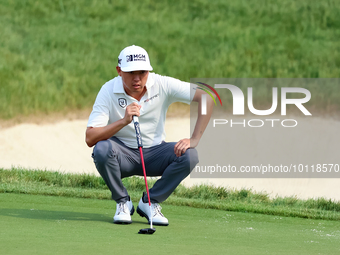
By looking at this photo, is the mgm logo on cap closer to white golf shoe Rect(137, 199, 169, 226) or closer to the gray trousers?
the gray trousers

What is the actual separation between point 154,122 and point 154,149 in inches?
6.6

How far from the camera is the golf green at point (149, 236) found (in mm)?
2707

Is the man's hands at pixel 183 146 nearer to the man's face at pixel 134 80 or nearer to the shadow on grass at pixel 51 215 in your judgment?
the man's face at pixel 134 80

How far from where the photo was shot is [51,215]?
3.65 m

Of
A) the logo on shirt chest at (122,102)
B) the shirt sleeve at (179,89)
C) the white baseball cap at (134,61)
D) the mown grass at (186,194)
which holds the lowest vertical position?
the mown grass at (186,194)

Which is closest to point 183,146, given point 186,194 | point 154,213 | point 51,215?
point 154,213

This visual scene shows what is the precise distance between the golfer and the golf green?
0.20 meters

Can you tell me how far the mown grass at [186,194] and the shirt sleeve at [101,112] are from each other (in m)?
1.13

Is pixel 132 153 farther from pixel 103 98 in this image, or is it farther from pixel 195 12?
pixel 195 12

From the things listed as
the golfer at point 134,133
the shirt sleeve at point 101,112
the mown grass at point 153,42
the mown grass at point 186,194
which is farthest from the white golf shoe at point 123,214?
the mown grass at point 153,42

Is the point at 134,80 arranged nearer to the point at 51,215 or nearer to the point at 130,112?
the point at 130,112

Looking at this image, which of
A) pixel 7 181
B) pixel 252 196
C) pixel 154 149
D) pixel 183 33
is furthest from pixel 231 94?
pixel 154 149

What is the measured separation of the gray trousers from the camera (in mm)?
3600

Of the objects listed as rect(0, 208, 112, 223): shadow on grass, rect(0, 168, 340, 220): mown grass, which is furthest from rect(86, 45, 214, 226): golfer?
rect(0, 168, 340, 220): mown grass
